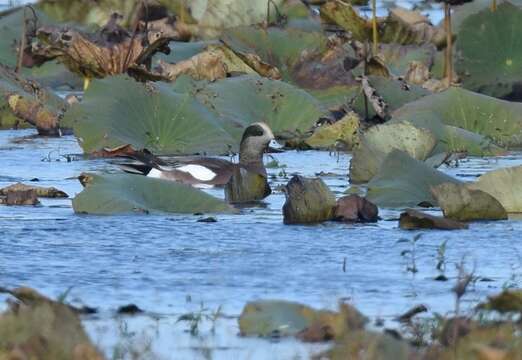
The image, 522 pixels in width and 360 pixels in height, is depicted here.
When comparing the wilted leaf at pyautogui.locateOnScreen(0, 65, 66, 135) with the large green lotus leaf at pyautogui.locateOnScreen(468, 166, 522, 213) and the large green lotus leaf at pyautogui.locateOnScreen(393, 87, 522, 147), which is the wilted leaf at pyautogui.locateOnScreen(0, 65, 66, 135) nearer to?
the large green lotus leaf at pyautogui.locateOnScreen(393, 87, 522, 147)

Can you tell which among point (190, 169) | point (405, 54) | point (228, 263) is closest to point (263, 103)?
point (190, 169)

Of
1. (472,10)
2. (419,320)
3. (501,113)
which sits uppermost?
(472,10)

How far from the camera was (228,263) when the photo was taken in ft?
24.3

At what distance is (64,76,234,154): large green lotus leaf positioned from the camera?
11.6 meters

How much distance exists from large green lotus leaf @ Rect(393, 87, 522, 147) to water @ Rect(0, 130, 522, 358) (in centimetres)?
303

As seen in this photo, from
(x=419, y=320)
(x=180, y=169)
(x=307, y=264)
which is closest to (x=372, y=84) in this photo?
(x=180, y=169)

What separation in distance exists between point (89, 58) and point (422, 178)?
16.3 ft

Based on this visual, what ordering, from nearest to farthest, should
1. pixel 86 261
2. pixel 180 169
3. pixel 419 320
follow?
pixel 419 320
pixel 86 261
pixel 180 169

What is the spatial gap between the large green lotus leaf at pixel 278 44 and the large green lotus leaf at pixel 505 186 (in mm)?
6117

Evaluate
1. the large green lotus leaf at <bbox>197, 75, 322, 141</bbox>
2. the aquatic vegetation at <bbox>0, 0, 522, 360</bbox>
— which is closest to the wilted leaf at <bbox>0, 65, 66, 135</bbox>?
the aquatic vegetation at <bbox>0, 0, 522, 360</bbox>

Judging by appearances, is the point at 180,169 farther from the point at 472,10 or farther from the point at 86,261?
the point at 472,10

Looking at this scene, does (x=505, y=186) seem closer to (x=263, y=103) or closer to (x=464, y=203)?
(x=464, y=203)

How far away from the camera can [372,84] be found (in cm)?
1365

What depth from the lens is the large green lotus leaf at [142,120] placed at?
458 inches
